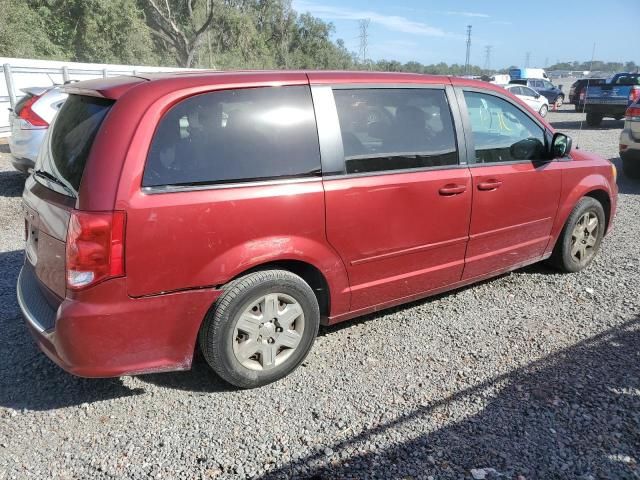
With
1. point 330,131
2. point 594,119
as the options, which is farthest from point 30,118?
point 594,119

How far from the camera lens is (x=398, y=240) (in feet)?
11.5

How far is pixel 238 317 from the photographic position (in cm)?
292

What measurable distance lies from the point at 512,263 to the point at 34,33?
2798 centimetres

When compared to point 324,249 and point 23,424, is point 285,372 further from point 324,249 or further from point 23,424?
point 23,424

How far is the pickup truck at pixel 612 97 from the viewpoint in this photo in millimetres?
18125

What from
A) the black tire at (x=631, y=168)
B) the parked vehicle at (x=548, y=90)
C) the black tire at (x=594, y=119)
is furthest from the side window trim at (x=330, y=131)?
the parked vehicle at (x=548, y=90)

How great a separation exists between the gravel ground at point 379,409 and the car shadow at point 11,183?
4.62m

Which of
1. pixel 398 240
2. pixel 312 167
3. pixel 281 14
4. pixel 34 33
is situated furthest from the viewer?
pixel 281 14

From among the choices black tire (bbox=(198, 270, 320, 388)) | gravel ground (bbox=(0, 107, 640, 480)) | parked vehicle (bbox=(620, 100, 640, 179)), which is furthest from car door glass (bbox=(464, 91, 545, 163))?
parked vehicle (bbox=(620, 100, 640, 179))

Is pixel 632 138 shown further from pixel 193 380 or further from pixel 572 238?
pixel 193 380

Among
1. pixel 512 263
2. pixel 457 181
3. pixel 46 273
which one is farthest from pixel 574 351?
pixel 46 273

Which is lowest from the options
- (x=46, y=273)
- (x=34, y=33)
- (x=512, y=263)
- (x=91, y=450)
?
(x=91, y=450)

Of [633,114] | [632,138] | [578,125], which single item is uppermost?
[633,114]

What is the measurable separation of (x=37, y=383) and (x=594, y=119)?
68.2 ft
